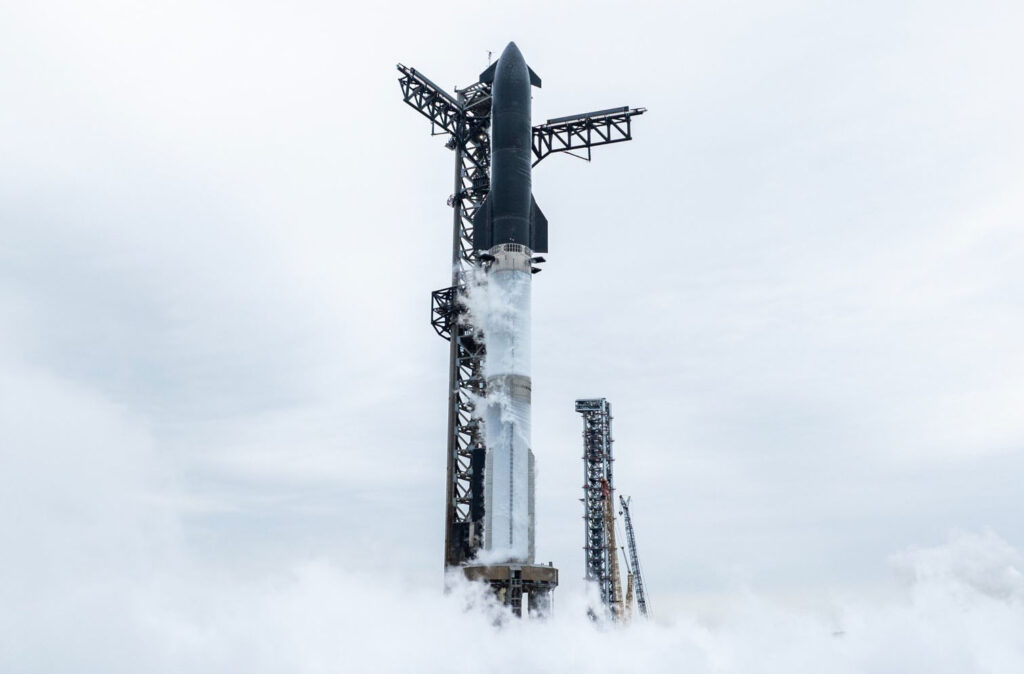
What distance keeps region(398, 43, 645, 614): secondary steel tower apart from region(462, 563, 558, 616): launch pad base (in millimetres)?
55

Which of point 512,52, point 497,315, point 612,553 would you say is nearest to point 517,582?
point 497,315

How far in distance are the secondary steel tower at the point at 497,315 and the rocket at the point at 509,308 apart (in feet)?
0.21

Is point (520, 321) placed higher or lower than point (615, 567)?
higher

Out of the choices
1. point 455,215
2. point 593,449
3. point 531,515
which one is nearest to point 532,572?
point 531,515

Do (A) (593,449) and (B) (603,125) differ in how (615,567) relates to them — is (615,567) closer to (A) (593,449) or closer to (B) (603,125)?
(A) (593,449)

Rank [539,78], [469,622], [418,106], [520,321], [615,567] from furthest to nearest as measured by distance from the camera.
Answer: [615,567] → [418,106] → [539,78] → [520,321] → [469,622]

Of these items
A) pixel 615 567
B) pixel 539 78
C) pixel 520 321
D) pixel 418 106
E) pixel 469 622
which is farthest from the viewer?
pixel 615 567

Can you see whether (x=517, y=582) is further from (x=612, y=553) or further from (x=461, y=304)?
(x=612, y=553)

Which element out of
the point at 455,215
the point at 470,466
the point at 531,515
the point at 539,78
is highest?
the point at 539,78

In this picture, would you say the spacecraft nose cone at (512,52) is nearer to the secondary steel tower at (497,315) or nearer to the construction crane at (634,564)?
the secondary steel tower at (497,315)

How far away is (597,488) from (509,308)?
146ft

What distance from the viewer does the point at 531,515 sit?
181 feet

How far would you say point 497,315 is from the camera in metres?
56.5

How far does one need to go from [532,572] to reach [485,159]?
31.6 metres
